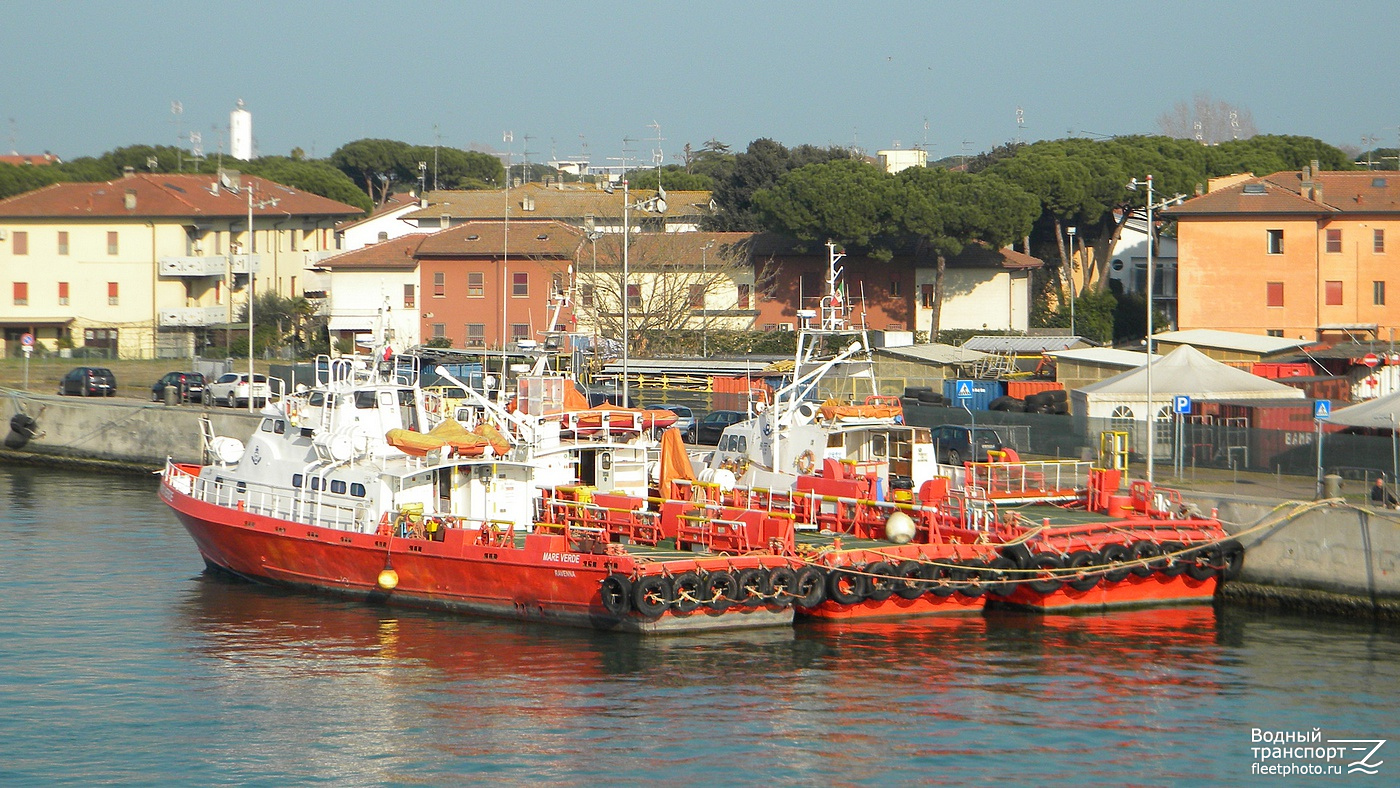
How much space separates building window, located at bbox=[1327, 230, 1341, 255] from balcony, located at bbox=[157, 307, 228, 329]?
4422cm

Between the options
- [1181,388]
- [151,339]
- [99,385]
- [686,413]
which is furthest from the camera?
[151,339]

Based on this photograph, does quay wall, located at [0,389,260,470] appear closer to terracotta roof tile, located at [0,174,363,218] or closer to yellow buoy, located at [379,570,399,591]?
terracotta roof tile, located at [0,174,363,218]

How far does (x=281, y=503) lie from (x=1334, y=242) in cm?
4157

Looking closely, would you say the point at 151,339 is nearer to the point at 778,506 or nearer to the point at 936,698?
the point at 778,506

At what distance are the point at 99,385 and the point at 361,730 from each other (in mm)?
33467

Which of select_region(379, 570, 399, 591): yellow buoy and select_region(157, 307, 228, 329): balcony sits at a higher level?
select_region(157, 307, 228, 329): balcony

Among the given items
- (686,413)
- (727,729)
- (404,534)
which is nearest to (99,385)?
(686,413)

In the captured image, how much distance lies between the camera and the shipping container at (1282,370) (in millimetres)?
43656

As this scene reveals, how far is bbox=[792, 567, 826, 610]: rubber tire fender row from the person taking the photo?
857 inches

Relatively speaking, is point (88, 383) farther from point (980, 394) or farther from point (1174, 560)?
point (1174, 560)

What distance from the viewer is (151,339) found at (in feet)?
201
